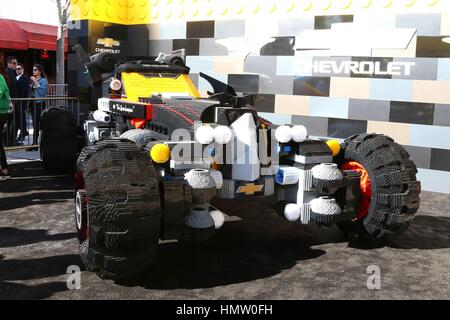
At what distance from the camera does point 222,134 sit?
346 cm

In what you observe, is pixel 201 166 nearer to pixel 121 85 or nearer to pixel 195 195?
pixel 195 195

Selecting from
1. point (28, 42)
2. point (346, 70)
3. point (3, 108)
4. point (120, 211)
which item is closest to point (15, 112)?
point (3, 108)

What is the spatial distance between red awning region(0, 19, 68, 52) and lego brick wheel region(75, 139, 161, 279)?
43.2ft

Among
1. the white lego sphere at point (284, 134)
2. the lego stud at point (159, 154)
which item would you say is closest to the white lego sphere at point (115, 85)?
the lego stud at point (159, 154)

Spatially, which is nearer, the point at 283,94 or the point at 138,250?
the point at 138,250

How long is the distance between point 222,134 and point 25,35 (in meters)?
14.1

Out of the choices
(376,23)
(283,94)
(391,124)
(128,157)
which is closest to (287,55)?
(283,94)

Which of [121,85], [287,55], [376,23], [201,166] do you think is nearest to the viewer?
[201,166]

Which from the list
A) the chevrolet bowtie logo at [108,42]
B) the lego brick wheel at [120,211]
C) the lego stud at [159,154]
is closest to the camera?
the lego brick wheel at [120,211]

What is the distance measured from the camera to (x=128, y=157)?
10.00 feet

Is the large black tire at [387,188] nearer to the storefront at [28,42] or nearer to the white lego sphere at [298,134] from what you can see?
the white lego sphere at [298,134]

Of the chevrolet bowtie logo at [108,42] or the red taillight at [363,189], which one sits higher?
the chevrolet bowtie logo at [108,42]

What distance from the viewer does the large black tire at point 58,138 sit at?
662cm

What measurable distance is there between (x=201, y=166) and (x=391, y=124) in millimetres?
4024
